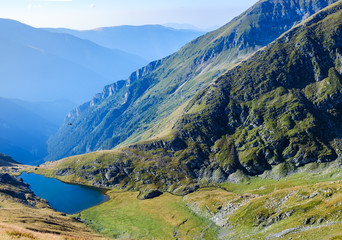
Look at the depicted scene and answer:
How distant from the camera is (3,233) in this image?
35.5m

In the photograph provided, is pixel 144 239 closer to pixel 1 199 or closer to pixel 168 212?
pixel 168 212

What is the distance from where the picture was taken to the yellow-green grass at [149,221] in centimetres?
13988

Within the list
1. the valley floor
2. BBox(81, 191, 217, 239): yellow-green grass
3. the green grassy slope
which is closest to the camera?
the valley floor

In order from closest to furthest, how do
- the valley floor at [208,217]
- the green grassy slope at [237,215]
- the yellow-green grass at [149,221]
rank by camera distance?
the valley floor at [208,217] < the green grassy slope at [237,215] < the yellow-green grass at [149,221]

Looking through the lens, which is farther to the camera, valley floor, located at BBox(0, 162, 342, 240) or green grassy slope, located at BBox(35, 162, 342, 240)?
green grassy slope, located at BBox(35, 162, 342, 240)

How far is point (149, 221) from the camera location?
162000 millimetres

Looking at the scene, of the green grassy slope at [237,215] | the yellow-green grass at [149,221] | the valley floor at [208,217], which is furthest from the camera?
the yellow-green grass at [149,221]

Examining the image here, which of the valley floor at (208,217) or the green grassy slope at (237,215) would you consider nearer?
the valley floor at (208,217)

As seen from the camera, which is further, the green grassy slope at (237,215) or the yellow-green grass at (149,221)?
the yellow-green grass at (149,221)

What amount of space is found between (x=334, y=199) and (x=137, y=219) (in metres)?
118

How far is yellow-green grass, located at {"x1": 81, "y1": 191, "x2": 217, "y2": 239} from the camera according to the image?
140m

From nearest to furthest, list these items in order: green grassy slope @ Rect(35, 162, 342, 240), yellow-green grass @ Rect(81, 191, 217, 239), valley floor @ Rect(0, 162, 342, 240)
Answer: valley floor @ Rect(0, 162, 342, 240), green grassy slope @ Rect(35, 162, 342, 240), yellow-green grass @ Rect(81, 191, 217, 239)

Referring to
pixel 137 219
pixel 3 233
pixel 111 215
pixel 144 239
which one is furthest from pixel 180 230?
pixel 3 233

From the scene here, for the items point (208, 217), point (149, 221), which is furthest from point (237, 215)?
point (149, 221)
